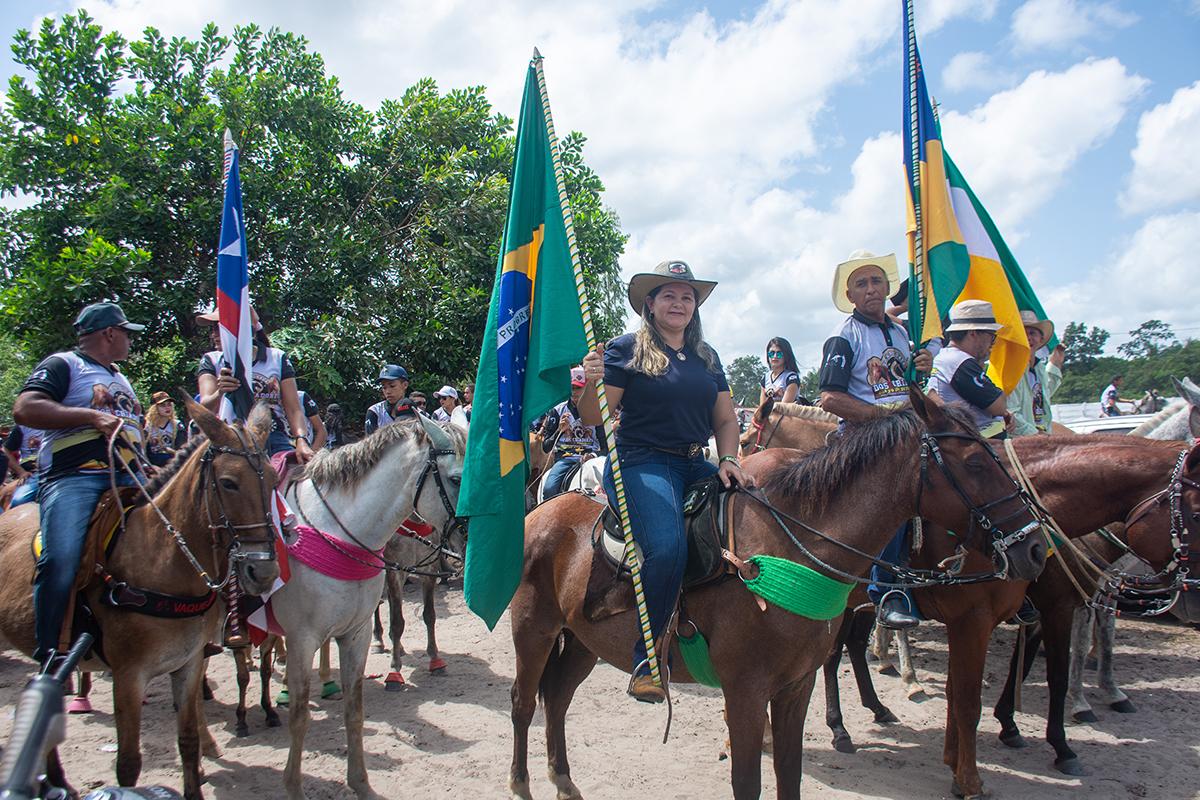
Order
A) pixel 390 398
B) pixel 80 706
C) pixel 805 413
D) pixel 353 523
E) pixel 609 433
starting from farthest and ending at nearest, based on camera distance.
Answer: pixel 390 398
pixel 805 413
pixel 80 706
pixel 353 523
pixel 609 433

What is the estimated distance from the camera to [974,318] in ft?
16.9

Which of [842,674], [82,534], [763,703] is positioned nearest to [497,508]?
[763,703]

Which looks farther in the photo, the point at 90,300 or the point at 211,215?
the point at 211,215

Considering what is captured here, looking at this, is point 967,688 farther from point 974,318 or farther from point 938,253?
point 938,253

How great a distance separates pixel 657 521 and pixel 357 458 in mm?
2570

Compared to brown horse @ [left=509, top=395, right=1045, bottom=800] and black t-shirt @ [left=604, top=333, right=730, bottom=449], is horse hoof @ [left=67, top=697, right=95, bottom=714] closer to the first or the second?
brown horse @ [left=509, top=395, right=1045, bottom=800]

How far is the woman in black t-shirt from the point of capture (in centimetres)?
369

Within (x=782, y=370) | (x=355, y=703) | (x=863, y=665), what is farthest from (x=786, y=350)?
(x=355, y=703)

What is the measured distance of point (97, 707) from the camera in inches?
264

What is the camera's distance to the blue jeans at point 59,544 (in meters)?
3.96

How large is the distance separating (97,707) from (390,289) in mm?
9340

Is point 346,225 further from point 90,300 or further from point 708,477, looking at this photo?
point 708,477

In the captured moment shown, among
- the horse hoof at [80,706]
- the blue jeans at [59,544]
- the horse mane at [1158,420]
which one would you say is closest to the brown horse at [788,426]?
the horse mane at [1158,420]

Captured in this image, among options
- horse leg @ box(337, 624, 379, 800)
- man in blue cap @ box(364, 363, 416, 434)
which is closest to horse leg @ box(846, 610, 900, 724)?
horse leg @ box(337, 624, 379, 800)
